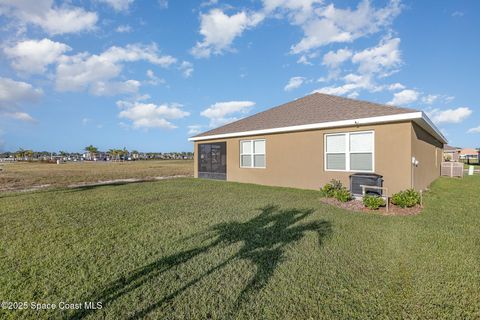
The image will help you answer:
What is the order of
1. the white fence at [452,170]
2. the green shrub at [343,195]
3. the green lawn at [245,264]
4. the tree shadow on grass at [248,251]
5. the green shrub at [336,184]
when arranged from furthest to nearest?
the white fence at [452,170], the green shrub at [336,184], the green shrub at [343,195], the tree shadow on grass at [248,251], the green lawn at [245,264]

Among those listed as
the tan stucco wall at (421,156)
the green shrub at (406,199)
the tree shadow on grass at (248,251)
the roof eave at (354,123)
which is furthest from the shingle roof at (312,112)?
the tree shadow on grass at (248,251)

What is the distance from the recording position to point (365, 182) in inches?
314

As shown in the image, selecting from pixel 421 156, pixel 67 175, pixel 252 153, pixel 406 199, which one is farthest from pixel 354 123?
pixel 67 175

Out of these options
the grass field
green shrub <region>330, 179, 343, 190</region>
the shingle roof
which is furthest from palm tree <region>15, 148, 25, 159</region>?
green shrub <region>330, 179, 343, 190</region>

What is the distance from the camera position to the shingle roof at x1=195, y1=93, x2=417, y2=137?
913 centimetres

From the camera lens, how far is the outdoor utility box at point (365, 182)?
25.7 feet

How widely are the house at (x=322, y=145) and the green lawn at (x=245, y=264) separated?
2768mm

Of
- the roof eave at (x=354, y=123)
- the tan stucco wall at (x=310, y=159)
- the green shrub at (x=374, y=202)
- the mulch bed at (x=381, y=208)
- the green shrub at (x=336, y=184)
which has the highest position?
the roof eave at (x=354, y=123)

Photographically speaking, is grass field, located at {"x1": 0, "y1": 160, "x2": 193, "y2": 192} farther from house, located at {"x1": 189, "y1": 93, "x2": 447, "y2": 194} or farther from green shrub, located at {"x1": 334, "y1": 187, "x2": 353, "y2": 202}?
green shrub, located at {"x1": 334, "y1": 187, "x2": 353, "y2": 202}

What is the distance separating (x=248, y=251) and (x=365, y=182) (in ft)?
19.0

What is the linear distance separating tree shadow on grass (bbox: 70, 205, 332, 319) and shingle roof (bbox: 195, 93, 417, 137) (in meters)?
5.02

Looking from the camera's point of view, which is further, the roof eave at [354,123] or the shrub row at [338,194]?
the roof eave at [354,123]

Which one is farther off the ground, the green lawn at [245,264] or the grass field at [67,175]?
the grass field at [67,175]

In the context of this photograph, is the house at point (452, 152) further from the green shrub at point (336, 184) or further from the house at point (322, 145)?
the green shrub at point (336, 184)
